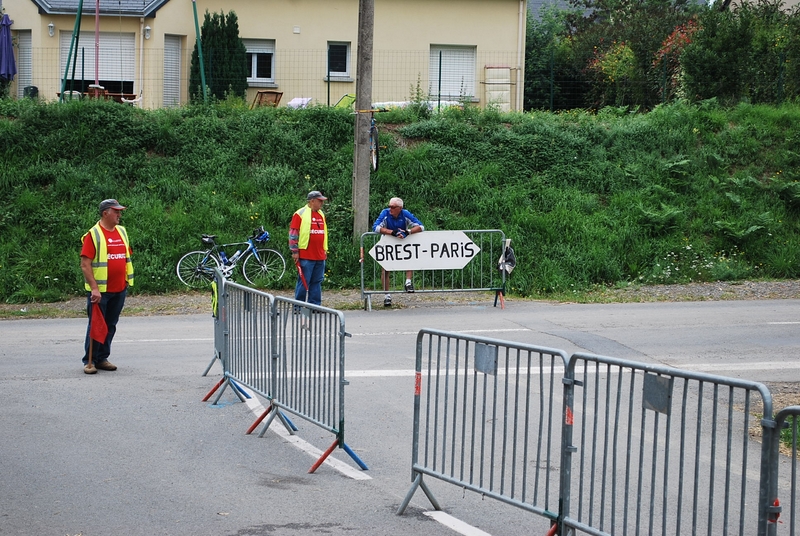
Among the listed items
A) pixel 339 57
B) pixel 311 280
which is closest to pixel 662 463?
pixel 311 280

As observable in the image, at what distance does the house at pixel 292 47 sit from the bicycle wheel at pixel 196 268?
1002 centimetres

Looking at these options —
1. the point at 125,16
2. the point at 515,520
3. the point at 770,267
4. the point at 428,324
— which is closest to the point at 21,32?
the point at 125,16

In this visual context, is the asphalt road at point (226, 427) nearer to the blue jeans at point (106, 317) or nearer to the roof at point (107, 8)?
the blue jeans at point (106, 317)

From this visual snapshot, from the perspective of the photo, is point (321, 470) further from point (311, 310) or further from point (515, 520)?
point (515, 520)

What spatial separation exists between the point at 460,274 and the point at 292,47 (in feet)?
46.6

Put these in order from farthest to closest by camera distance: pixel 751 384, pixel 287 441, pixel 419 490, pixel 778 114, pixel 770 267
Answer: pixel 778 114 < pixel 770 267 < pixel 287 441 < pixel 419 490 < pixel 751 384

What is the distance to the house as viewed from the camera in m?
27.7

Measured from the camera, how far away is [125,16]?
2745cm

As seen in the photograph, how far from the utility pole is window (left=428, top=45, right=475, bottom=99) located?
38.6ft

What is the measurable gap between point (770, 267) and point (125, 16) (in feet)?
62.6

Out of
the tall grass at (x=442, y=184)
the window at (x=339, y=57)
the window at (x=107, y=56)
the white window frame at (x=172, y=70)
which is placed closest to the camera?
the tall grass at (x=442, y=184)

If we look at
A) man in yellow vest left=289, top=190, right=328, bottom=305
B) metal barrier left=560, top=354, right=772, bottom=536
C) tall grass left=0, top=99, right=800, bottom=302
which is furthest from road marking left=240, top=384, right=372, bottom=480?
tall grass left=0, top=99, right=800, bottom=302

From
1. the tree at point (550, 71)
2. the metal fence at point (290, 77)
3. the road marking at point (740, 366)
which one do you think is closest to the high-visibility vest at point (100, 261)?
the road marking at point (740, 366)

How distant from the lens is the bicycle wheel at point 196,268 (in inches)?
697
